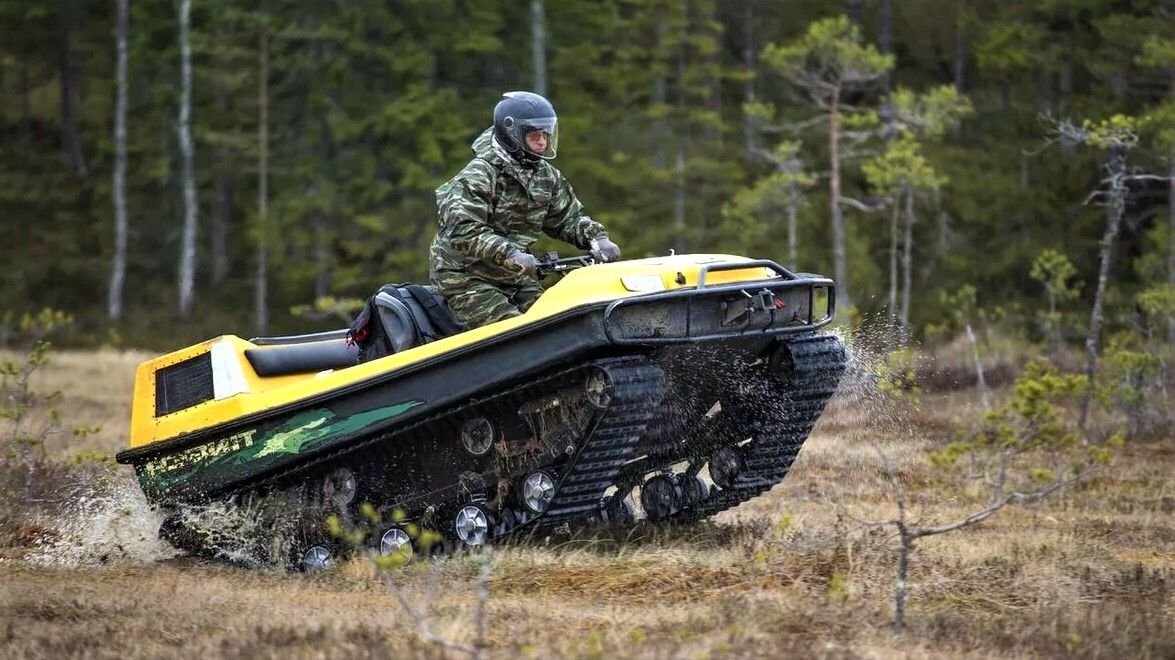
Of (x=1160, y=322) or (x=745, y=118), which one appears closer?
(x=1160, y=322)

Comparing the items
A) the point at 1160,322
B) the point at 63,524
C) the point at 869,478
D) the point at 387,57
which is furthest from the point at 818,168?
the point at 63,524

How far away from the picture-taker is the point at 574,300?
28.5 ft

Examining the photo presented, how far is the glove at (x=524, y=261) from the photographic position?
9.13 m

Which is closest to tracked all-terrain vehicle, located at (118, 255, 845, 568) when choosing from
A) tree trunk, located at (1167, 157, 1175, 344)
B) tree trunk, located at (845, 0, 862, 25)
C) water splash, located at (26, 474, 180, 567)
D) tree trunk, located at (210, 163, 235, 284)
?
water splash, located at (26, 474, 180, 567)

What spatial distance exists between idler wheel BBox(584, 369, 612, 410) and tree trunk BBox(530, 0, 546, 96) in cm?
2797

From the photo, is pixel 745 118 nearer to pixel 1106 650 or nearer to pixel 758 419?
pixel 758 419

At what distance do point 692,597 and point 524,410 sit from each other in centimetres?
167

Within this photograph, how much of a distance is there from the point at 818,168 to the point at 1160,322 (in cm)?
2046

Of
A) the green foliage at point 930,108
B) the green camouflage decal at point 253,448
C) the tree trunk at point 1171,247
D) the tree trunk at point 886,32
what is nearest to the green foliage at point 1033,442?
the green camouflage decal at point 253,448

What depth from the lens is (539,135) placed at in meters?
9.59

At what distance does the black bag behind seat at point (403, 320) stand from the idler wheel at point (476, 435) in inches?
20.3

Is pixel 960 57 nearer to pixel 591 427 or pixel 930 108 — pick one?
pixel 930 108

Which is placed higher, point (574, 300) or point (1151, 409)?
point (574, 300)

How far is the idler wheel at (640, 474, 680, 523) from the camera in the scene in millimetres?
9969
